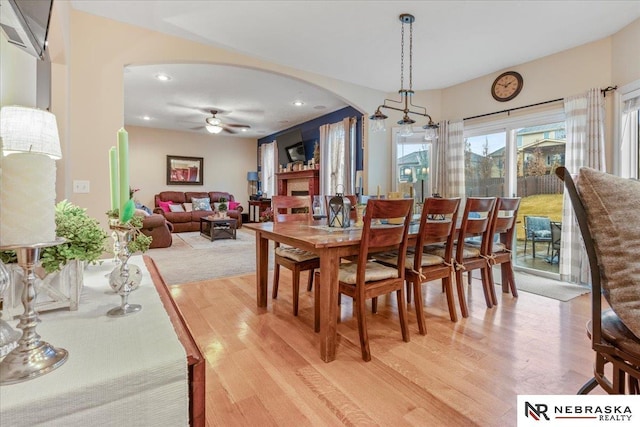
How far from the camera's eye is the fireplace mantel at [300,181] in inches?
269

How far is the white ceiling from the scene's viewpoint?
2771 mm

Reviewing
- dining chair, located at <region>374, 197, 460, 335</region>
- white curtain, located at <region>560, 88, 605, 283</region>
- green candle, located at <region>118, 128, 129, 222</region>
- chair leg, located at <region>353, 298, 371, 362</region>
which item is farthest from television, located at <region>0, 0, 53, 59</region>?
white curtain, located at <region>560, 88, 605, 283</region>

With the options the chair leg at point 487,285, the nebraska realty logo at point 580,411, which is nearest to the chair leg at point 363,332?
the nebraska realty logo at point 580,411

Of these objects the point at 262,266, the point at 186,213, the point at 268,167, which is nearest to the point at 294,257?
the point at 262,266

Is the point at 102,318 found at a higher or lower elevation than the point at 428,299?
higher

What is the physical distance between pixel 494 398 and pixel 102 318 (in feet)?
5.60

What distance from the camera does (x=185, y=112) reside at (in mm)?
6602

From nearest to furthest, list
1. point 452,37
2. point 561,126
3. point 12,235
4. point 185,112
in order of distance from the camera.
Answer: point 12,235, point 452,37, point 561,126, point 185,112

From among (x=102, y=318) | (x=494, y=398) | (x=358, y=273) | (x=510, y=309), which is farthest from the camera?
(x=510, y=309)

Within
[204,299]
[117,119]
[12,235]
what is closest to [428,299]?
[204,299]

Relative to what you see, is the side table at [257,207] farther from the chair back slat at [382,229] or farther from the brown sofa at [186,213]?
the chair back slat at [382,229]

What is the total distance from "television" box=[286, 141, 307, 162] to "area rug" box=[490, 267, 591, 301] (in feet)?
16.0

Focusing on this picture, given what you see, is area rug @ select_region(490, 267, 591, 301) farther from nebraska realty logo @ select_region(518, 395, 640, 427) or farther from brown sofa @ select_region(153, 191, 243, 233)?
brown sofa @ select_region(153, 191, 243, 233)

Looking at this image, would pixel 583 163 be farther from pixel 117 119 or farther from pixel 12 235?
pixel 117 119
